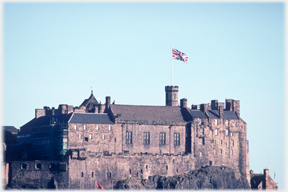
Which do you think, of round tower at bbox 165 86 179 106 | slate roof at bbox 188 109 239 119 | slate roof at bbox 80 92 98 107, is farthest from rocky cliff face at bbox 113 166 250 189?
slate roof at bbox 80 92 98 107

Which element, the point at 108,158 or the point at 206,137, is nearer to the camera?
the point at 108,158

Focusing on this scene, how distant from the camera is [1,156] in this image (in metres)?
143

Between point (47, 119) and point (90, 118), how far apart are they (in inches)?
336

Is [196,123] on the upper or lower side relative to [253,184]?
upper

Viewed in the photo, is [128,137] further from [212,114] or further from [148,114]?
[212,114]

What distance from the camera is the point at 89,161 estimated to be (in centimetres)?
14100

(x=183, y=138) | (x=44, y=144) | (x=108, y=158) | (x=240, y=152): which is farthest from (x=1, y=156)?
(x=240, y=152)

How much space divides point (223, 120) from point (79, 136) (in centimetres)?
2753

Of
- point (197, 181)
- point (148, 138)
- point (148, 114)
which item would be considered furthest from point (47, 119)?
point (197, 181)

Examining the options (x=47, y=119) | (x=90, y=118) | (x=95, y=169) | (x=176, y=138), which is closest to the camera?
(x=95, y=169)

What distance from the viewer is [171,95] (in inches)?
6260

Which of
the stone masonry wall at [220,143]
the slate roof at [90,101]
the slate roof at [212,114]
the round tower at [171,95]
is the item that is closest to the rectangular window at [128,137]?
the stone masonry wall at [220,143]

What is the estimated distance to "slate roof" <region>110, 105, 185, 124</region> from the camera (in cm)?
14862

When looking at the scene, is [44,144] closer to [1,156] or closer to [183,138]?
[1,156]
